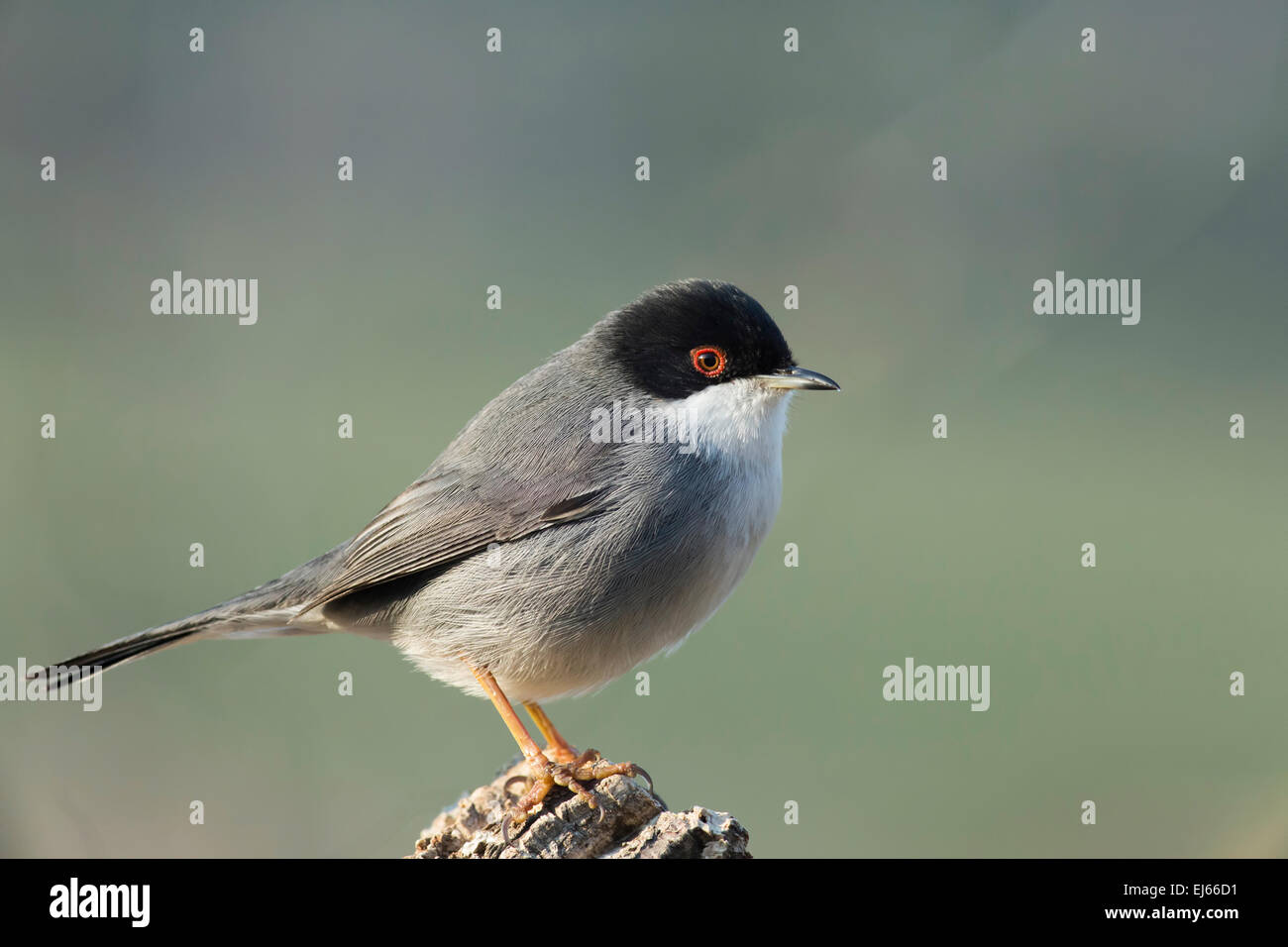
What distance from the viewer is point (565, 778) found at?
168 inches

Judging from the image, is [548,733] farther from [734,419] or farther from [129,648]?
[129,648]

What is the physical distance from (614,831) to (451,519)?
1413 mm

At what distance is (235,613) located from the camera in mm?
5047

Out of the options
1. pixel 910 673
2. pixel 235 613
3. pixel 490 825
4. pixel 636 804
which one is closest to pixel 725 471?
pixel 636 804

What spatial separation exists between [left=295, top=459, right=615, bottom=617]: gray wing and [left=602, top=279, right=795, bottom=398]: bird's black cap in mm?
556

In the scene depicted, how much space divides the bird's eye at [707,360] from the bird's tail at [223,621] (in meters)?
1.79

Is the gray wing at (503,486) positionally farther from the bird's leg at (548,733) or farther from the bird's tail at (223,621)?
the bird's leg at (548,733)

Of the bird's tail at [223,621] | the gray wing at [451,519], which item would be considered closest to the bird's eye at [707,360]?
the gray wing at [451,519]

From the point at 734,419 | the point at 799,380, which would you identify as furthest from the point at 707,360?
the point at 799,380

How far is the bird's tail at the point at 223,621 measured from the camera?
4.95m

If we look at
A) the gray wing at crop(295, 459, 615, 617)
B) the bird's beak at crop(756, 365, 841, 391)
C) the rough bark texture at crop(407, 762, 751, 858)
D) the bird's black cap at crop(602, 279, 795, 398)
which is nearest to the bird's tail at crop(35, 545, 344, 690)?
the gray wing at crop(295, 459, 615, 617)

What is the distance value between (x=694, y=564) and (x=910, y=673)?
5084 mm

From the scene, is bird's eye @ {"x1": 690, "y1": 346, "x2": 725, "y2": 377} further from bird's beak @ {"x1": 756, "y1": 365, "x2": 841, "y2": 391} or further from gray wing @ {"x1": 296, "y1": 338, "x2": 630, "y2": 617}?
gray wing @ {"x1": 296, "y1": 338, "x2": 630, "y2": 617}

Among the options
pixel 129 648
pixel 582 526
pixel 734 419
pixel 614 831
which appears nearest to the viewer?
pixel 614 831
